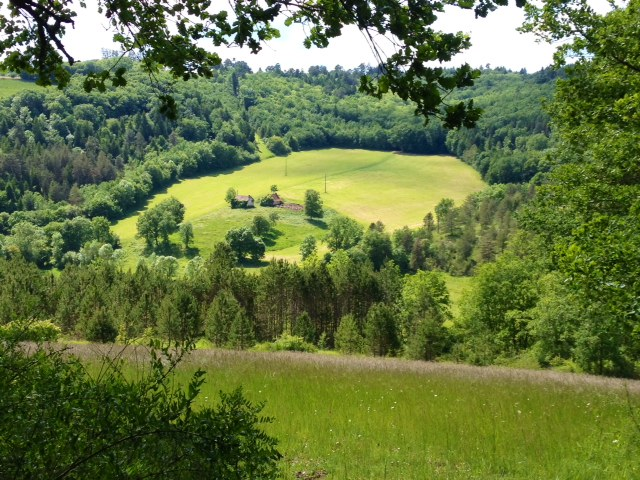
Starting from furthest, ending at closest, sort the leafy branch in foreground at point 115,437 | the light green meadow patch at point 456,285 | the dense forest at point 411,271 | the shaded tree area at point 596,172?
the light green meadow patch at point 456,285 < the dense forest at point 411,271 < the shaded tree area at point 596,172 < the leafy branch in foreground at point 115,437

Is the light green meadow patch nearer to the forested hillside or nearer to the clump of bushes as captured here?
the forested hillside

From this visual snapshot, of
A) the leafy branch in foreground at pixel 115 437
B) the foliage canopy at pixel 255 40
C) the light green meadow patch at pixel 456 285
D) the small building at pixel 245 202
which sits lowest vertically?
the light green meadow patch at pixel 456 285

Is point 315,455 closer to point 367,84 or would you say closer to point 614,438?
point 614,438

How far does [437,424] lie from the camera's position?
26.2 feet

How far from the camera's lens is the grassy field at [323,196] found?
14825 centimetres

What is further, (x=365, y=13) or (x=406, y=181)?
(x=406, y=181)

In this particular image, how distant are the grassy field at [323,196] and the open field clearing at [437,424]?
122 meters

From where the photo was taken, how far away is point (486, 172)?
18538 centimetres

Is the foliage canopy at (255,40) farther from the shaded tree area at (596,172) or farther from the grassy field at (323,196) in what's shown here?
the grassy field at (323,196)

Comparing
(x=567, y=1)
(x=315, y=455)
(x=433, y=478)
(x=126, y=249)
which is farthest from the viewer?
(x=126, y=249)

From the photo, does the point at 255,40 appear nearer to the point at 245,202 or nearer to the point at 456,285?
the point at 456,285

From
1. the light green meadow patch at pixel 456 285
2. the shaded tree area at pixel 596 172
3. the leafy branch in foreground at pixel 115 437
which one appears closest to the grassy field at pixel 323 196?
the light green meadow patch at pixel 456 285

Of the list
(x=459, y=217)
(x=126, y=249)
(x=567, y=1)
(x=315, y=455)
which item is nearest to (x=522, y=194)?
(x=459, y=217)

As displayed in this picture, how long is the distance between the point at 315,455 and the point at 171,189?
619 feet
